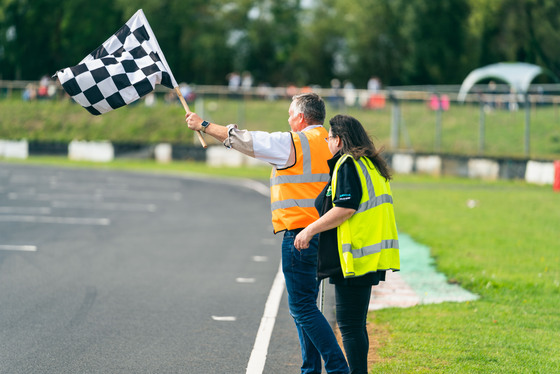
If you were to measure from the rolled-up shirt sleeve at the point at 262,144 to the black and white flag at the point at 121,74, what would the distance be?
3.46 feet

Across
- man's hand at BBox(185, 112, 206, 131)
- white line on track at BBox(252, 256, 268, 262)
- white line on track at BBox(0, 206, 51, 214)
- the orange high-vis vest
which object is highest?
man's hand at BBox(185, 112, 206, 131)

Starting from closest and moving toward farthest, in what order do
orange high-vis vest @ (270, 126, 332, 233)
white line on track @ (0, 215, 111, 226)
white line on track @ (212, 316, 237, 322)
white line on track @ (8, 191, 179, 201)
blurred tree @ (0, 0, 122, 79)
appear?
orange high-vis vest @ (270, 126, 332, 233), white line on track @ (212, 316, 237, 322), white line on track @ (0, 215, 111, 226), white line on track @ (8, 191, 179, 201), blurred tree @ (0, 0, 122, 79)

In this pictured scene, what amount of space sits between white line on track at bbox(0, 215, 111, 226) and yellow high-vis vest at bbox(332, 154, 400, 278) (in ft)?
32.0

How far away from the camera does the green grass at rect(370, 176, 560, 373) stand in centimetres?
591

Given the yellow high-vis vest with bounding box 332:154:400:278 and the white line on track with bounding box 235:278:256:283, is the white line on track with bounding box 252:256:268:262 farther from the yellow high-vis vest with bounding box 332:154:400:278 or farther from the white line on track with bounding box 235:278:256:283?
the yellow high-vis vest with bounding box 332:154:400:278

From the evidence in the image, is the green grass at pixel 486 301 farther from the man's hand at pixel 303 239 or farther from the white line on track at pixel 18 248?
the white line on track at pixel 18 248

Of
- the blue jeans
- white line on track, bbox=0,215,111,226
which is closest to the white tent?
white line on track, bbox=0,215,111,226

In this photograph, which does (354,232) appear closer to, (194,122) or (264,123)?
(194,122)

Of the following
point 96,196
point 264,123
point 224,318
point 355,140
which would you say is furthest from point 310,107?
point 264,123

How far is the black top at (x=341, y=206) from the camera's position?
476cm

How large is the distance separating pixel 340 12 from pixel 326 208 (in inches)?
2469

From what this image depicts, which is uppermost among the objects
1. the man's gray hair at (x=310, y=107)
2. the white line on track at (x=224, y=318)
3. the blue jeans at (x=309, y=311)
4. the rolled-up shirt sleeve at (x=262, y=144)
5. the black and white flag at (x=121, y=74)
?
the black and white flag at (x=121, y=74)

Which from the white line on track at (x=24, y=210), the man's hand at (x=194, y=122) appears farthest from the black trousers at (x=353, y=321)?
the white line on track at (x=24, y=210)

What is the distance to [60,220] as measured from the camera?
561 inches
